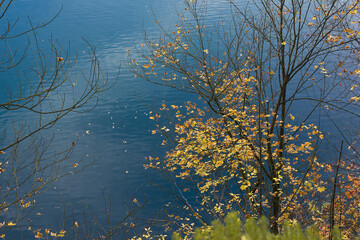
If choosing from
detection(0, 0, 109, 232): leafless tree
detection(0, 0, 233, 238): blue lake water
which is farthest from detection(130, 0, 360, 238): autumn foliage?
detection(0, 0, 109, 232): leafless tree

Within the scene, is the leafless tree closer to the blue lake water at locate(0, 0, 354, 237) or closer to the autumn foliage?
the blue lake water at locate(0, 0, 354, 237)

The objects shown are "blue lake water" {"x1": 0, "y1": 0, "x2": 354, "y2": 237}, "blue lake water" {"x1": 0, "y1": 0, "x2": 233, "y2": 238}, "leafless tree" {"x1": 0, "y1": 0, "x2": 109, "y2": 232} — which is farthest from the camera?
"blue lake water" {"x1": 0, "y1": 0, "x2": 354, "y2": 237}

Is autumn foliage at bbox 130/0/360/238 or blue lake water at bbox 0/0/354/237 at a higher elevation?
autumn foliage at bbox 130/0/360/238

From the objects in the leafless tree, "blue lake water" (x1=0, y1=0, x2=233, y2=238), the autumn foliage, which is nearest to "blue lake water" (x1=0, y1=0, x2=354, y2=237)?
"blue lake water" (x1=0, y1=0, x2=233, y2=238)

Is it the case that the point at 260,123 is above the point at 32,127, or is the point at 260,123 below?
above

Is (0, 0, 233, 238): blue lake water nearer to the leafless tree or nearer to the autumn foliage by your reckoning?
the leafless tree

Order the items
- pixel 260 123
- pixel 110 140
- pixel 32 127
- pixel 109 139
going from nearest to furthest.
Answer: pixel 260 123 < pixel 110 140 < pixel 109 139 < pixel 32 127

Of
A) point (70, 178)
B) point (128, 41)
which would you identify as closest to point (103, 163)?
point (70, 178)

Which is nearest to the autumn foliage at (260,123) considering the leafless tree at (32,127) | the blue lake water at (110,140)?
the blue lake water at (110,140)

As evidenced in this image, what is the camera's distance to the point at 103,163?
29828 mm

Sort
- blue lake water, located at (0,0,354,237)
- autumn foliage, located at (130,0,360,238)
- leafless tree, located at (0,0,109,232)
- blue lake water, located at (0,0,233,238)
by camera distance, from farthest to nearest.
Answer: blue lake water, located at (0,0,354,237) → blue lake water, located at (0,0,233,238) → autumn foliage, located at (130,0,360,238) → leafless tree, located at (0,0,109,232)

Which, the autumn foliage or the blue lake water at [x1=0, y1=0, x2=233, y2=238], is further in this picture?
the blue lake water at [x1=0, y1=0, x2=233, y2=238]

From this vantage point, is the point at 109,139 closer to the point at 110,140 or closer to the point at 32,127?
the point at 110,140

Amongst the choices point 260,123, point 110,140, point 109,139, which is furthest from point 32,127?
point 260,123
